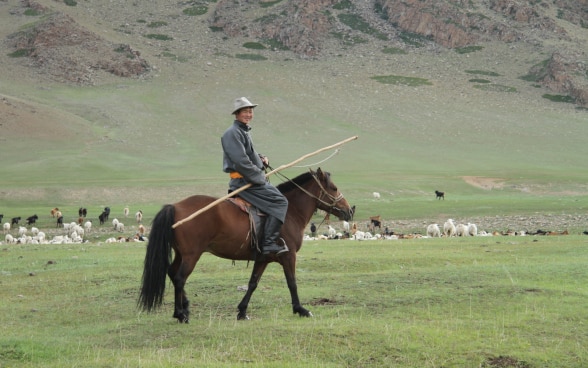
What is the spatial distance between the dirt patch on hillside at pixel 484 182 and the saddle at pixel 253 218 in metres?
46.4

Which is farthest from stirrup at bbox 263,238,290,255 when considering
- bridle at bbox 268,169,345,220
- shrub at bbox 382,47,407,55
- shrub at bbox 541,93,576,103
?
shrub at bbox 382,47,407,55

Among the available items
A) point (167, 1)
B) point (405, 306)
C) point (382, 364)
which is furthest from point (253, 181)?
point (167, 1)

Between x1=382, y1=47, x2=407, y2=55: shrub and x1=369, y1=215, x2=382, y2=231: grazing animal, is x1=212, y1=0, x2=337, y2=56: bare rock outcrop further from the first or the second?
x1=369, y1=215, x2=382, y2=231: grazing animal

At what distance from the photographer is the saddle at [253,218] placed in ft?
38.8

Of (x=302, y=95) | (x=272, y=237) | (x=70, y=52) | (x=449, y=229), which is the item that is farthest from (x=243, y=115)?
(x=70, y=52)

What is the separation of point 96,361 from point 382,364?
344 cm

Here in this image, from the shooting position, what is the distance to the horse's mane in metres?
13.0

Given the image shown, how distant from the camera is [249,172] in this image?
11828mm

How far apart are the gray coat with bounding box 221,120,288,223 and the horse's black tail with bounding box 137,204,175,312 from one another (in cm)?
134

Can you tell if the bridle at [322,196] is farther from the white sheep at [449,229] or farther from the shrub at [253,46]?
the shrub at [253,46]

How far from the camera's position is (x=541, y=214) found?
128 ft

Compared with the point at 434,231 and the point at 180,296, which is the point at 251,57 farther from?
the point at 180,296

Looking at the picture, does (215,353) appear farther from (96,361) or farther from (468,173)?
(468,173)

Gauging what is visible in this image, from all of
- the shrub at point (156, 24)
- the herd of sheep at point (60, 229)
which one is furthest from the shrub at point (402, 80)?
the herd of sheep at point (60, 229)
